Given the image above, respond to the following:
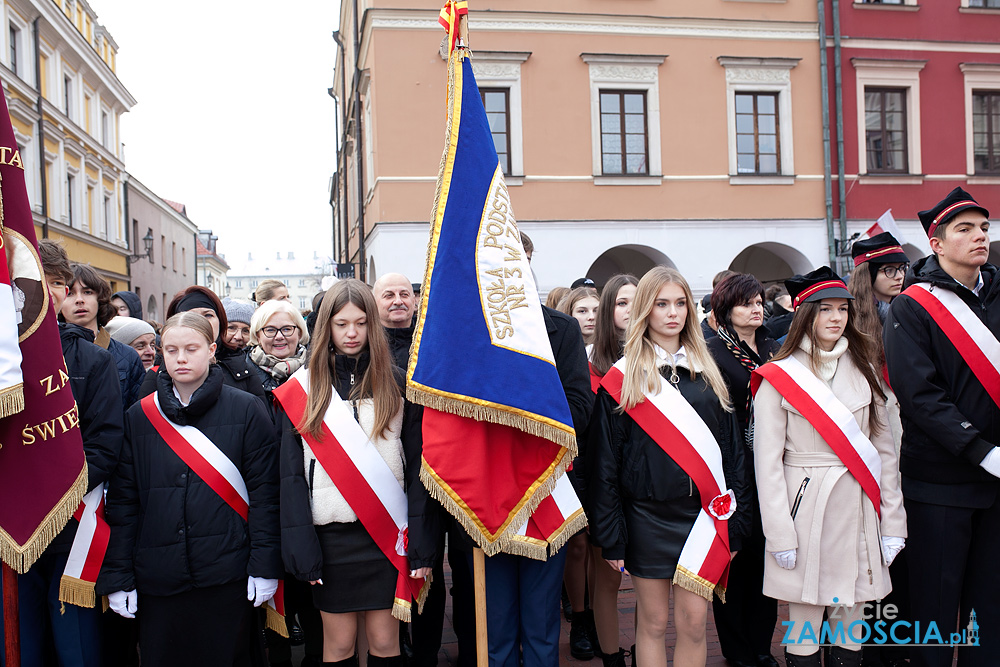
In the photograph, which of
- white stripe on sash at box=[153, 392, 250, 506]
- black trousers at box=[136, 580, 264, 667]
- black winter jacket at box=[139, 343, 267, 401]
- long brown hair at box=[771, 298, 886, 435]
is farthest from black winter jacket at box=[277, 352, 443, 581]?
long brown hair at box=[771, 298, 886, 435]

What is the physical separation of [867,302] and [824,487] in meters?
1.55

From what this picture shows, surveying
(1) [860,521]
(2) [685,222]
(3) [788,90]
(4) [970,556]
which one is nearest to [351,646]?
(1) [860,521]

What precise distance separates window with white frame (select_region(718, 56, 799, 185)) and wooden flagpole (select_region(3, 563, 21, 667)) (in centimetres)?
1400

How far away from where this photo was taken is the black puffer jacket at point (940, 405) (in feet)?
10.6

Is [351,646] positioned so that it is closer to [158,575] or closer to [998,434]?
[158,575]

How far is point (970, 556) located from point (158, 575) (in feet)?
11.9

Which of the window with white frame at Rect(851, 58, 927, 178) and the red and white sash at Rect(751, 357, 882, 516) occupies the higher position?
the window with white frame at Rect(851, 58, 927, 178)

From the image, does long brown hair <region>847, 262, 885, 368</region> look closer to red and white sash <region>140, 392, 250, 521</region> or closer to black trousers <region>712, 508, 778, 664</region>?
black trousers <region>712, 508, 778, 664</region>

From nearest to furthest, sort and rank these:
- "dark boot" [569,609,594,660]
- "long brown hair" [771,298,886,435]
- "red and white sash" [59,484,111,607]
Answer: "red and white sash" [59,484,111,607] < "long brown hair" [771,298,886,435] < "dark boot" [569,609,594,660]

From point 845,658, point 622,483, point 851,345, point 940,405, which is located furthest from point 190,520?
point 940,405

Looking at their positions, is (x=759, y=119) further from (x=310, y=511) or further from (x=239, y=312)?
(x=310, y=511)

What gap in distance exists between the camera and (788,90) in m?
14.7

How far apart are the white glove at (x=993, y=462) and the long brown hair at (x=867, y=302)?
75 cm

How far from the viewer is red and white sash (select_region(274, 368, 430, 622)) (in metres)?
3.04
